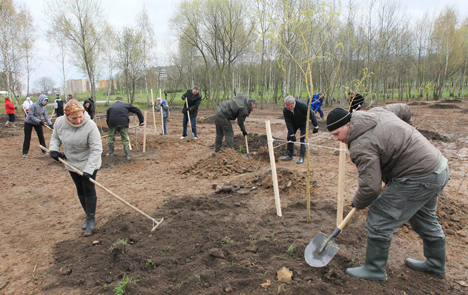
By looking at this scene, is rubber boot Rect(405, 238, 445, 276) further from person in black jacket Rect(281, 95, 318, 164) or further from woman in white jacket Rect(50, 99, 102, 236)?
person in black jacket Rect(281, 95, 318, 164)

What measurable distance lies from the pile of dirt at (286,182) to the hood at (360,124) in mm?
2632

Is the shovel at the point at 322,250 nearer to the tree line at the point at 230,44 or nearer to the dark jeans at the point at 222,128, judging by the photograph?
the dark jeans at the point at 222,128

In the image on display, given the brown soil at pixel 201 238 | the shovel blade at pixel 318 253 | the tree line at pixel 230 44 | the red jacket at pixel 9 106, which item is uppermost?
the tree line at pixel 230 44

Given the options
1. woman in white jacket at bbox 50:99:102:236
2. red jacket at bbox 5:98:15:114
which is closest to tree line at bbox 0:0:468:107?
red jacket at bbox 5:98:15:114

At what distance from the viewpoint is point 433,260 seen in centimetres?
261

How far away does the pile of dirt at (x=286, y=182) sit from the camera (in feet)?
15.9

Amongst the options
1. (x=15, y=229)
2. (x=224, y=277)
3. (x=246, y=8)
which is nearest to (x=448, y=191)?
(x=224, y=277)

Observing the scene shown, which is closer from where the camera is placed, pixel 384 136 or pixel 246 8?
pixel 384 136

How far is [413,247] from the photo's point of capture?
314 centimetres

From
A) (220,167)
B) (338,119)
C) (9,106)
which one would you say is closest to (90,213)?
(220,167)

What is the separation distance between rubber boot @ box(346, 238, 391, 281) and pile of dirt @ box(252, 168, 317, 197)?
2301 mm

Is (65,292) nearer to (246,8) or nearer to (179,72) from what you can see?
(246,8)

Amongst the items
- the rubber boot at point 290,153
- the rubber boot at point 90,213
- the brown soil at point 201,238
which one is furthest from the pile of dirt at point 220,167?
the rubber boot at point 90,213

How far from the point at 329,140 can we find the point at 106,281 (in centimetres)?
904
